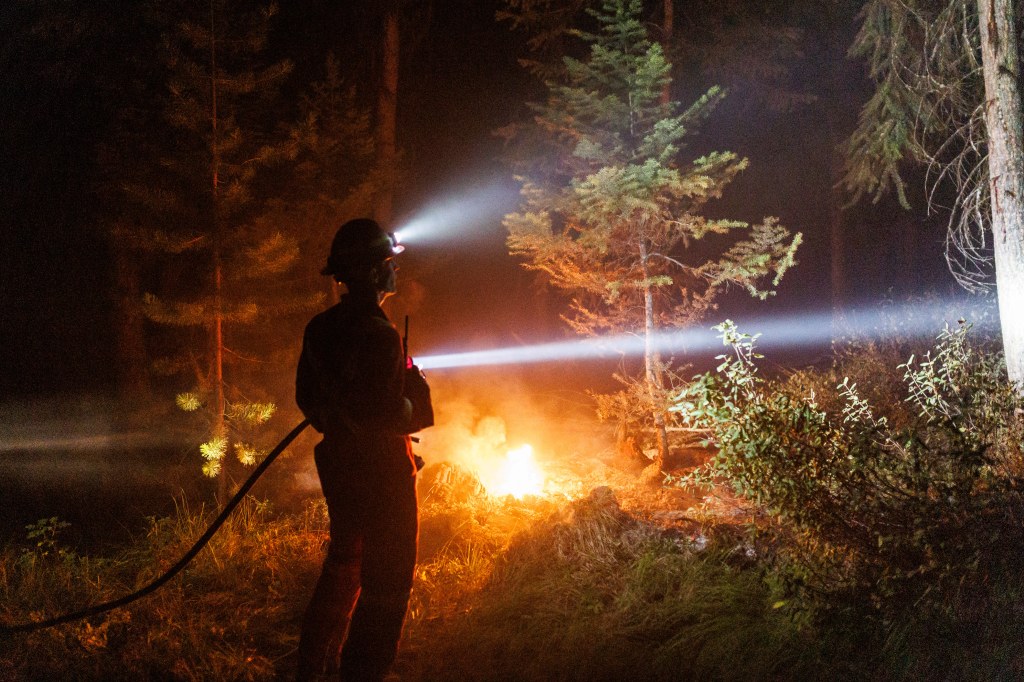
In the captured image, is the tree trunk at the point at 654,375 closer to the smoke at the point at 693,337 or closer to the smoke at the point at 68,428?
the smoke at the point at 693,337

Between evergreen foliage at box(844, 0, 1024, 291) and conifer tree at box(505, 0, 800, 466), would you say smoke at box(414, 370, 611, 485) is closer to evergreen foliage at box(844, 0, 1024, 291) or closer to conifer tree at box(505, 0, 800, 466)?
conifer tree at box(505, 0, 800, 466)

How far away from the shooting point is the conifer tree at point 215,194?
6.62 m

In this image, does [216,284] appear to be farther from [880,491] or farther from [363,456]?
[880,491]

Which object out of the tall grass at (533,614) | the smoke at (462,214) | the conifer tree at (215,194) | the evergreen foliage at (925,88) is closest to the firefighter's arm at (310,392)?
the tall grass at (533,614)

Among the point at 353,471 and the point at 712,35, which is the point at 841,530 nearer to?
the point at 353,471

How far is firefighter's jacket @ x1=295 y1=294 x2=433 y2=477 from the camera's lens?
344 centimetres

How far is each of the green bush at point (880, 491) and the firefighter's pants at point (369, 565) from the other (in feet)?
7.68

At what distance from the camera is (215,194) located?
6.82 meters

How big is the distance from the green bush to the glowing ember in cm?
341

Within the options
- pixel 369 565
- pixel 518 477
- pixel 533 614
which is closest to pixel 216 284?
pixel 518 477

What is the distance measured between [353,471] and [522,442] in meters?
6.41

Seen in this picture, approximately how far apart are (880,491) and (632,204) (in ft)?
14.1

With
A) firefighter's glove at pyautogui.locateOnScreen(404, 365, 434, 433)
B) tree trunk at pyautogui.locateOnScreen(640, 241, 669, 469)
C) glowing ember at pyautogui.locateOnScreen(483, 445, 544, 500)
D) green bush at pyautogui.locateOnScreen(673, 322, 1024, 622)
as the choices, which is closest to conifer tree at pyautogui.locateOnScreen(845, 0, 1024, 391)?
green bush at pyautogui.locateOnScreen(673, 322, 1024, 622)

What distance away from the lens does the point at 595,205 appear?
25.9 feet
